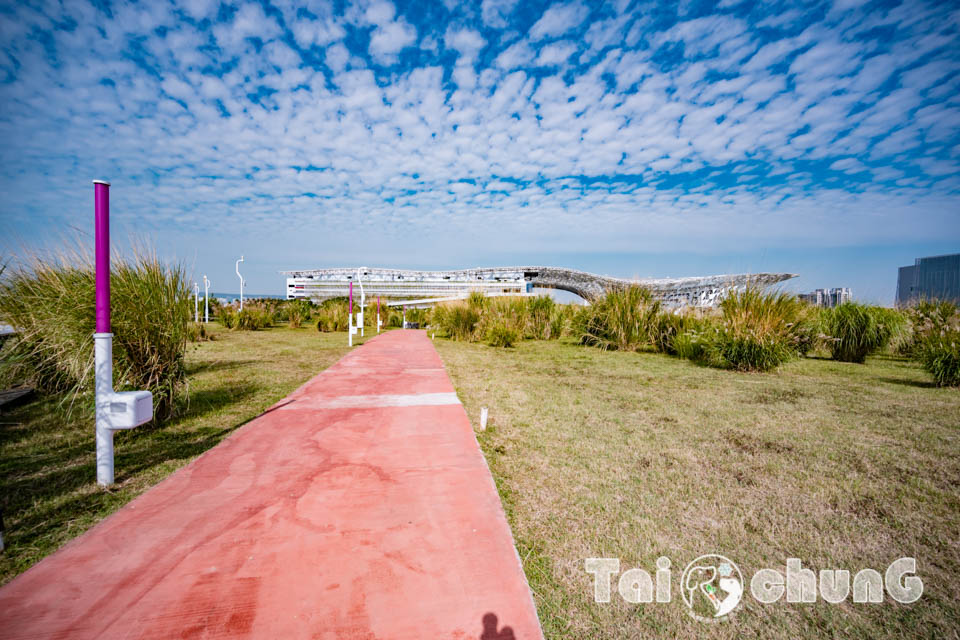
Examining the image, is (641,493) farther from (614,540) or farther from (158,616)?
(158,616)

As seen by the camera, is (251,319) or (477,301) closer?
(477,301)

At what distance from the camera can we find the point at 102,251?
2.72 meters

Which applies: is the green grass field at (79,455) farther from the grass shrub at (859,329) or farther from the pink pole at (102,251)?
the grass shrub at (859,329)

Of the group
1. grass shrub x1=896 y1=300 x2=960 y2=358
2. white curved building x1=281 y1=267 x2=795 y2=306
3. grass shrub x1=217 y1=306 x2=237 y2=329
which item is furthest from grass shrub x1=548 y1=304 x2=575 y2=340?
white curved building x1=281 y1=267 x2=795 y2=306

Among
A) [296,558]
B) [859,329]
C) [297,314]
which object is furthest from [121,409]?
[297,314]

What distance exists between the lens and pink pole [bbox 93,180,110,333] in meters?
2.71

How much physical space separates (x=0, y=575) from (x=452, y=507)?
213 centimetres

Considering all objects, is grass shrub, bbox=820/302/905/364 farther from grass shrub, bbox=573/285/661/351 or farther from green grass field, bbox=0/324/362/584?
green grass field, bbox=0/324/362/584

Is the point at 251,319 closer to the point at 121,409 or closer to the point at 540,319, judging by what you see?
the point at 540,319

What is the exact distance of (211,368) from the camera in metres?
7.03

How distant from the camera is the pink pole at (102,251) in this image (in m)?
2.71

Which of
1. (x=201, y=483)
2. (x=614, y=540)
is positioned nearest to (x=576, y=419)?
(x=614, y=540)

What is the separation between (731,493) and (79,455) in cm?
506

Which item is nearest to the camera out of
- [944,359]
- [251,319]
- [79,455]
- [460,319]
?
[79,455]
